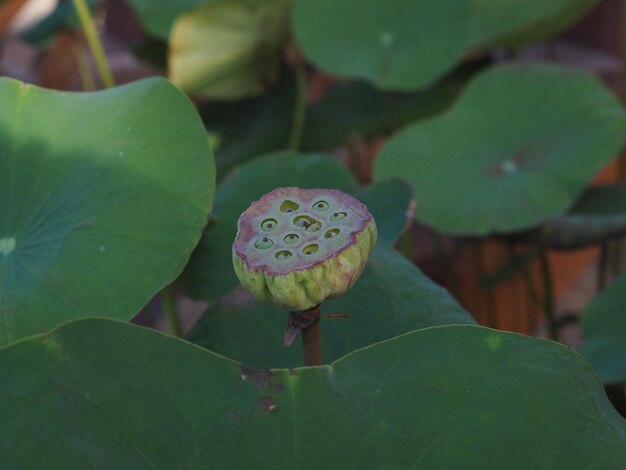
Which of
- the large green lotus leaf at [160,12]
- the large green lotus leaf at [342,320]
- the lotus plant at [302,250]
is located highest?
the lotus plant at [302,250]

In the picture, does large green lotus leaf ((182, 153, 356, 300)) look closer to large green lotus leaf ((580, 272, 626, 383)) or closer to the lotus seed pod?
large green lotus leaf ((580, 272, 626, 383))

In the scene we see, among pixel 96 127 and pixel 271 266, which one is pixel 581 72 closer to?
pixel 96 127

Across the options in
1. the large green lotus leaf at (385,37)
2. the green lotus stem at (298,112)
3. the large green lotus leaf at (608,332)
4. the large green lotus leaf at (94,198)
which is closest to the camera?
the large green lotus leaf at (94,198)

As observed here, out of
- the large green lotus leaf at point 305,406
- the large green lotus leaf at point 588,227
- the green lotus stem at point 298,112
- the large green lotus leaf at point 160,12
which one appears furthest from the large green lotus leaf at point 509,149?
the large green lotus leaf at point 305,406

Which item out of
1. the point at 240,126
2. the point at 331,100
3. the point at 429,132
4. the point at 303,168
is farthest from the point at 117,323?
the point at 331,100

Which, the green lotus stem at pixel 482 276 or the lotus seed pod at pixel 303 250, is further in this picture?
the green lotus stem at pixel 482 276

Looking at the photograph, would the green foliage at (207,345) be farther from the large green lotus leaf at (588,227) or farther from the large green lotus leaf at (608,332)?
the large green lotus leaf at (588,227)

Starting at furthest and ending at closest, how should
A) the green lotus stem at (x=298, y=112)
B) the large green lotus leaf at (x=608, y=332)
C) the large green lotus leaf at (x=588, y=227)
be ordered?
the green lotus stem at (x=298, y=112)
the large green lotus leaf at (x=588, y=227)
the large green lotus leaf at (x=608, y=332)
